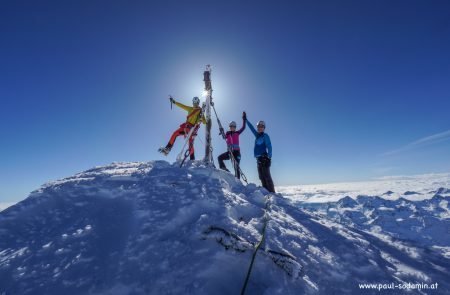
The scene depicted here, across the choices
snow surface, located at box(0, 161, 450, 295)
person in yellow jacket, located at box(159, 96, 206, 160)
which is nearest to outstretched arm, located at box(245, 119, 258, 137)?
person in yellow jacket, located at box(159, 96, 206, 160)

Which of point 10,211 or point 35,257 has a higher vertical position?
point 10,211

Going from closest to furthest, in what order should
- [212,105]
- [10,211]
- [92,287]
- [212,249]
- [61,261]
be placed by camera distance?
1. [92,287]
2. [61,261]
3. [212,249]
4. [10,211]
5. [212,105]

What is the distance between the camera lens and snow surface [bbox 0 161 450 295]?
3.93 metres

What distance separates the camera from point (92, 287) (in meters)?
3.74

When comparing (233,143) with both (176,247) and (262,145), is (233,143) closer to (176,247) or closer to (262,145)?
(262,145)

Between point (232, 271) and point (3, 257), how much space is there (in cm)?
380

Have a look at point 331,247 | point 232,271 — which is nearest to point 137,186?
point 232,271

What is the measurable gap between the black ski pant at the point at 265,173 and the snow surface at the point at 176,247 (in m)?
4.75

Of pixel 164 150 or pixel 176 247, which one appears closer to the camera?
pixel 176 247

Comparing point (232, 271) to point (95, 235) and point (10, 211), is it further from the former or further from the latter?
point (10, 211)

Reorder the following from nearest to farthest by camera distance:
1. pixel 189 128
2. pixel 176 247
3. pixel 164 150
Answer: pixel 176 247, pixel 164 150, pixel 189 128

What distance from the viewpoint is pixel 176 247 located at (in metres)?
4.56

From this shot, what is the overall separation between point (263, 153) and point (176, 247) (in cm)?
844

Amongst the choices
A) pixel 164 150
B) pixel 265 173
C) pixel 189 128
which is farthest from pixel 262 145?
pixel 164 150
